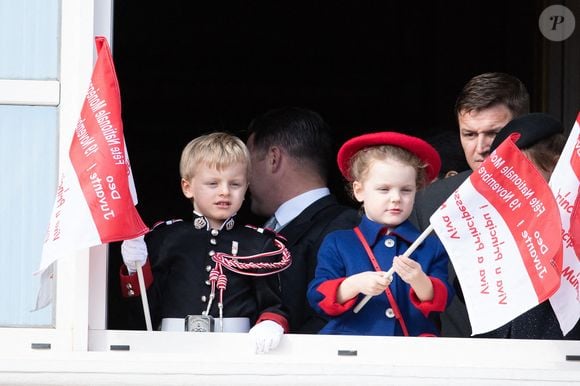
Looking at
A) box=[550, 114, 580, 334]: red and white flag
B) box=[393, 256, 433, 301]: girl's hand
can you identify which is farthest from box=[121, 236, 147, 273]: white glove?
box=[550, 114, 580, 334]: red and white flag

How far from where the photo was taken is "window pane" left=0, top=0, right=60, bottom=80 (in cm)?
432

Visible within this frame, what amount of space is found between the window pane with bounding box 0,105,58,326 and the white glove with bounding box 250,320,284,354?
0.65 m

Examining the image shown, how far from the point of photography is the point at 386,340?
4.39 meters

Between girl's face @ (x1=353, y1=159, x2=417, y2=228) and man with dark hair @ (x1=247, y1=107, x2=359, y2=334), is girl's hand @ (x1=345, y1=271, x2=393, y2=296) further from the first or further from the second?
man with dark hair @ (x1=247, y1=107, x2=359, y2=334)

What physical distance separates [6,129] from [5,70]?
0.56 ft

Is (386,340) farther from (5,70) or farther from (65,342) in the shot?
(5,70)

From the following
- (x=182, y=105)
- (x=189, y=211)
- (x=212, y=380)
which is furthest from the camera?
(x=182, y=105)

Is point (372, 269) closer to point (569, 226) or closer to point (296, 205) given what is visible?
point (569, 226)

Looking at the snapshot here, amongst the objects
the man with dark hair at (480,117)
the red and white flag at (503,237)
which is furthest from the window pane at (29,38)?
the man with dark hair at (480,117)

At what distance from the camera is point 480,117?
530cm

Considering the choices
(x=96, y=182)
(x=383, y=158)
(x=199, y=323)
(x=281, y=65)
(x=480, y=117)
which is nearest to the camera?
(x=96, y=182)

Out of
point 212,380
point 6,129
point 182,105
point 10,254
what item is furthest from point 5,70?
point 182,105

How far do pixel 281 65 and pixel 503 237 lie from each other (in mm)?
4824

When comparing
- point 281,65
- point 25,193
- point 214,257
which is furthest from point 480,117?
point 281,65
